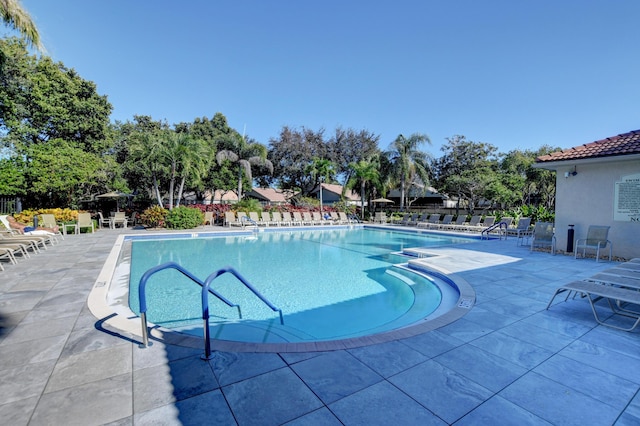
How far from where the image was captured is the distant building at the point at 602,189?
26.8ft

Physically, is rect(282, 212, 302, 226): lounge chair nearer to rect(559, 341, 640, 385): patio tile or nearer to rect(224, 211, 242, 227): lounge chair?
rect(224, 211, 242, 227): lounge chair

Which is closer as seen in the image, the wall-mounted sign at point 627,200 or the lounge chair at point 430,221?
the wall-mounted sign at point 627,200

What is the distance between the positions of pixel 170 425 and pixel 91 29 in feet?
55.9

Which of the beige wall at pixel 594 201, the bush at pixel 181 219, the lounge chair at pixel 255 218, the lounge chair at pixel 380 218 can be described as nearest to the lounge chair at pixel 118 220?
the bush at pixel 181 219

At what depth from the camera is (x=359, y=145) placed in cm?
3262

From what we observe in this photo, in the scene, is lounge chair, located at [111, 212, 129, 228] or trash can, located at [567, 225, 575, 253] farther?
lounge chair, located at [111, 212, 129, 228]

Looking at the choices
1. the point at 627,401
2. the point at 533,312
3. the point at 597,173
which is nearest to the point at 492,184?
the point at 597,173

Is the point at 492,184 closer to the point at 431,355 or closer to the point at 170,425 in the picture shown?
the point at 431,355

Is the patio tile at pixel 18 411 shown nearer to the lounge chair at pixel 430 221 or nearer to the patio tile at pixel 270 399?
the patio tile at pixel 270 399

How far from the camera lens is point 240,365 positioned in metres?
2.69

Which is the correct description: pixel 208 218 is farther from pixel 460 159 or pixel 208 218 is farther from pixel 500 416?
pixel 460 159

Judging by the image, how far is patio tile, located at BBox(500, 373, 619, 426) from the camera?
81.5 inches

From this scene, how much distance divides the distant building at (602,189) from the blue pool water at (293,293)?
5464 mm

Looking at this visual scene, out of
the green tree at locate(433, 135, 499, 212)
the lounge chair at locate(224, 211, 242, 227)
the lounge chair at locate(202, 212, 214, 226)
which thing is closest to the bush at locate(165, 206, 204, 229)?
the lounge chair at locate(202, 212, 214, 226)
